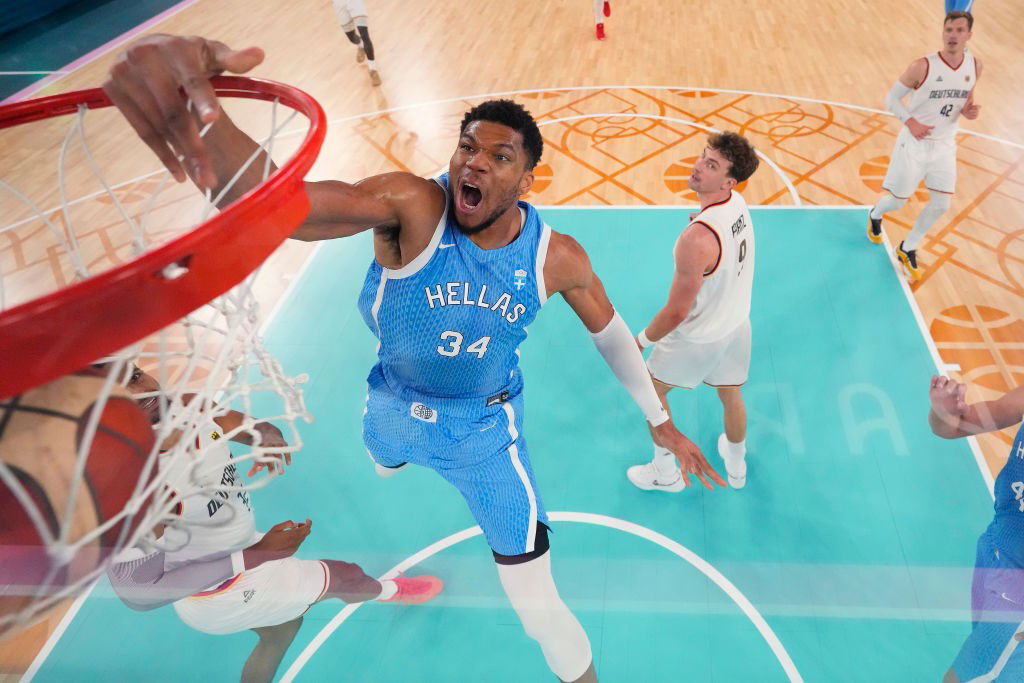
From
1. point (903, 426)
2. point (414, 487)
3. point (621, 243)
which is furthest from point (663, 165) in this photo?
point (414, 487)

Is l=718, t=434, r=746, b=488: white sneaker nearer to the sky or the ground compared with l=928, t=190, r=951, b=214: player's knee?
nearer to the ground

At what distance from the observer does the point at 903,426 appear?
3.64 meters

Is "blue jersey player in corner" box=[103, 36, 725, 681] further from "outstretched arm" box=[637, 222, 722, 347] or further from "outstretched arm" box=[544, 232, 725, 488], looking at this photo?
"outstretched arm" box=[637, 222, 722, 347]

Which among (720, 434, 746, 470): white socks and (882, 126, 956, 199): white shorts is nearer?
(720, 434, 746, 470): white socks

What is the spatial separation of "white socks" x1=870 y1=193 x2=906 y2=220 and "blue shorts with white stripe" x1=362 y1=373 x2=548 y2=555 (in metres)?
3.68

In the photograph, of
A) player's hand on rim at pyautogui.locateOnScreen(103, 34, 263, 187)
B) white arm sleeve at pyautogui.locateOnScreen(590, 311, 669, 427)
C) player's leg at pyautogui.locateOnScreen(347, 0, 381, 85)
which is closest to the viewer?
player's hand on rim at pyautogui.locateOnScreen(103, 34, 263, 187)

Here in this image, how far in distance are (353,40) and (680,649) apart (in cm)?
864

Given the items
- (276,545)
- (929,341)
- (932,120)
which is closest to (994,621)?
(929,341)

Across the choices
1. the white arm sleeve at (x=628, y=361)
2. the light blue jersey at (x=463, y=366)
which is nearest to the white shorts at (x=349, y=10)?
the light blue jersey at (x=463, y=366)

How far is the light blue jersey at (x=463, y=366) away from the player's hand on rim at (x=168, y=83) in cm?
88

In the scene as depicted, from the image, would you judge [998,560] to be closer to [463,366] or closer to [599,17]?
[463,366]

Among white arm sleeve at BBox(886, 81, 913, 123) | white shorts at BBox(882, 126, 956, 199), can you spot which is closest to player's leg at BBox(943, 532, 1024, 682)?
white shorts at BBox(882, 126, 956, 199)

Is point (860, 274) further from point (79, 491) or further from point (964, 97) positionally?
point (79, 491)

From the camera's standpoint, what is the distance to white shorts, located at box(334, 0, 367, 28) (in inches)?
324
